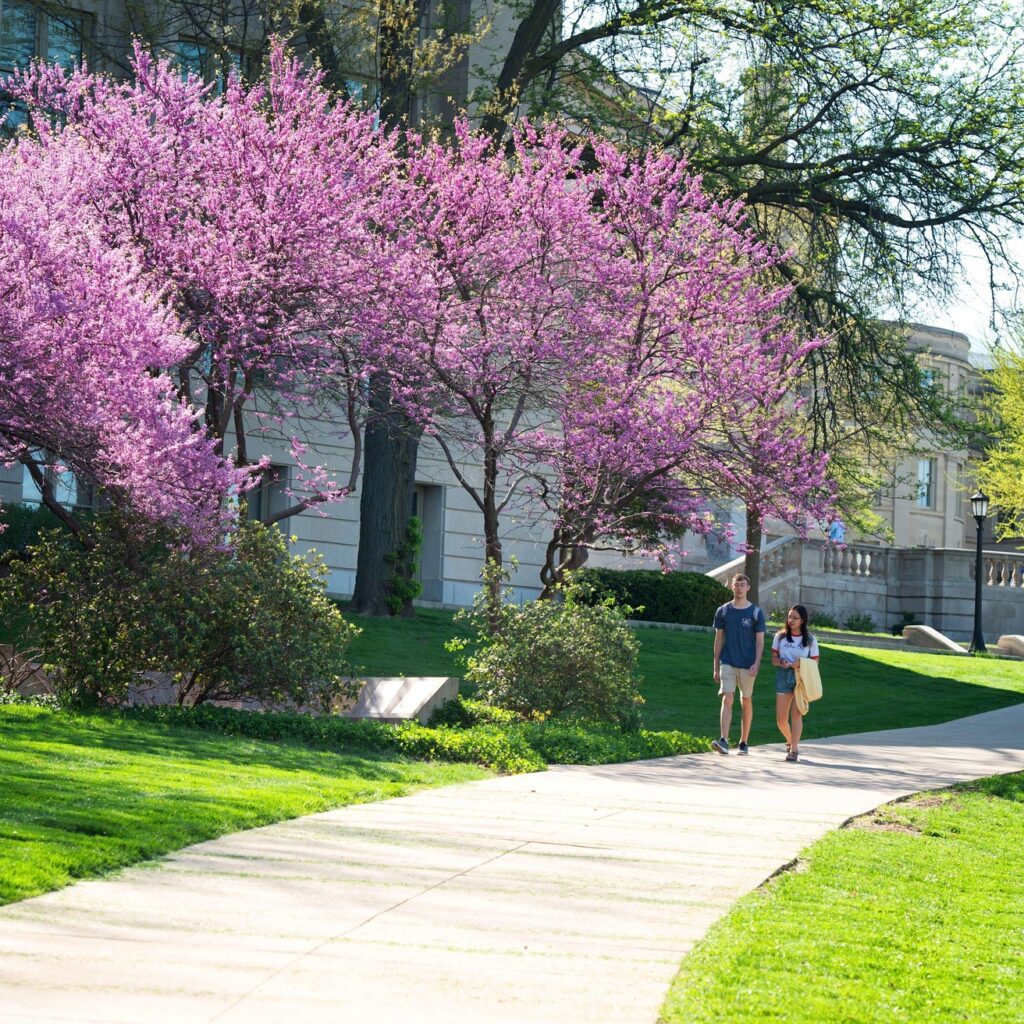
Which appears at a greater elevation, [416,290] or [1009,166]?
[1009,166]

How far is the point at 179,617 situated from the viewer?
49.0 ft

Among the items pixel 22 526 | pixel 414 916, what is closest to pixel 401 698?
pixel 414 916

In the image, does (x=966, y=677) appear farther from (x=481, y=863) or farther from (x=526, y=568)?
(x=481, y=863)

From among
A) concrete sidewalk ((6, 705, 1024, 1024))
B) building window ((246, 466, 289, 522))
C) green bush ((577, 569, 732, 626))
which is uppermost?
building window ((246, 466, 289, 522))

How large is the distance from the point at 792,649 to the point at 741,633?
55cm

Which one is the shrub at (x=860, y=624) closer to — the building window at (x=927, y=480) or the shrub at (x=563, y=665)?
the building window at (x=927, y=480)

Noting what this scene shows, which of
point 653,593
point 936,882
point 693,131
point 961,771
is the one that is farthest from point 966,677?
point 936,882

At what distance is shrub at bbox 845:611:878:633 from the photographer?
43.5 m

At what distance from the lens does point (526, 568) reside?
3816 centimetres

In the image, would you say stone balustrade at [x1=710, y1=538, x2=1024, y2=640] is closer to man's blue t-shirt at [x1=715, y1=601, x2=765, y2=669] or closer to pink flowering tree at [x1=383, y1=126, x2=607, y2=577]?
pink flowering tree at [x1=383, y1=126, x2=607, y2=577]

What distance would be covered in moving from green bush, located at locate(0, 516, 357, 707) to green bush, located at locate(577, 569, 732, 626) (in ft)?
57.9

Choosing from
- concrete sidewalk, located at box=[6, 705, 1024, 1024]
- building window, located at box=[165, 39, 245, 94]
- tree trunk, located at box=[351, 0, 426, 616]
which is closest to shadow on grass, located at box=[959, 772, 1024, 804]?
concrete sidewalk, located at box=[6, 705, 1024, 1024]

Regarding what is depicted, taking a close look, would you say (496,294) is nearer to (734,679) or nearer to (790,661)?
(734,679)

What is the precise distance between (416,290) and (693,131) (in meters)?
7.96
